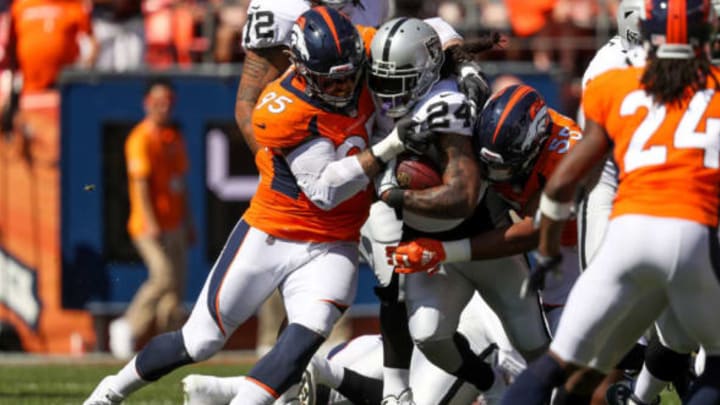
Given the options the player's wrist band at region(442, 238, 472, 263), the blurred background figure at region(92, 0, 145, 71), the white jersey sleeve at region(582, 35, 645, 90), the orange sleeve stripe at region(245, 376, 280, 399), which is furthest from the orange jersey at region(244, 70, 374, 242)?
the blurred background figure at region(92, 0, 145, 71)

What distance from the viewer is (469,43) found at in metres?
6.66

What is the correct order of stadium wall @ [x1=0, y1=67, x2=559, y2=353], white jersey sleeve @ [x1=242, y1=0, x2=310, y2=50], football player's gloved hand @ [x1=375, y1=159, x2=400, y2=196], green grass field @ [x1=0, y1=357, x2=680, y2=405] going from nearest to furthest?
football player's gloved hand @ [x1=375, y1=159, x2=400, y2=196], white jersey sleeve @ [x1=242, y1=0, x2=310, y2=50], green grass field @ [x1=0, y1=357, x2=680, y2=405], stadium wall @ [x1=0, y1=67, x2=559, y2=353]

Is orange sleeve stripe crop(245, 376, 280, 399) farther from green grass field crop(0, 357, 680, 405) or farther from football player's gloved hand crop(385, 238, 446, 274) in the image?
green grass field crop(0, 357, 680, 405)

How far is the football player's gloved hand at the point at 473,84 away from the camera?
6.42 meters

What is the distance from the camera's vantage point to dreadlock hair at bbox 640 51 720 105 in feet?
17.3

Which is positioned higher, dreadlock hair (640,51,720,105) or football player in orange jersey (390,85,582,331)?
dreadlock hair (640,51,720,105)

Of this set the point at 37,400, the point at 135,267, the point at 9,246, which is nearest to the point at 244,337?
the point at 135,267

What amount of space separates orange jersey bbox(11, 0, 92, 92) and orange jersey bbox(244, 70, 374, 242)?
6.23 m

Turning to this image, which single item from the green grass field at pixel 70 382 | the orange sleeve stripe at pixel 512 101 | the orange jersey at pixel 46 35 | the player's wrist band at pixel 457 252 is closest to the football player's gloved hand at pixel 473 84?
the orange sleeve stripe at pixel 512 101

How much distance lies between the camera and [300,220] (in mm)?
6309

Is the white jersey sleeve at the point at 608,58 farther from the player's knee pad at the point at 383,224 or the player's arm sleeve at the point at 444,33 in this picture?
the player's knee pad at the point at 383,224

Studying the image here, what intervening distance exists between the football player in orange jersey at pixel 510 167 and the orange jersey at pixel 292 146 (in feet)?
0.82

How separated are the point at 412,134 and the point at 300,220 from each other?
60 centimetres

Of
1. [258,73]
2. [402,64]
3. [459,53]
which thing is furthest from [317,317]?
[258,73]
